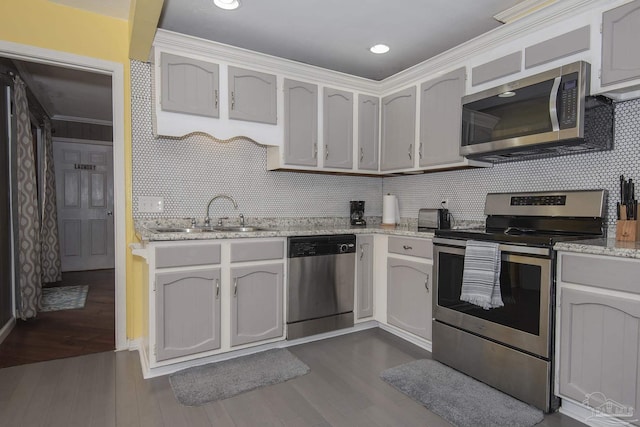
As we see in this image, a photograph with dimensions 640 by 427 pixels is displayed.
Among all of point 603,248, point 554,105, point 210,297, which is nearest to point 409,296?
point 603,248

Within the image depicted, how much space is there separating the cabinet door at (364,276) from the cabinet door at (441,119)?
82cm

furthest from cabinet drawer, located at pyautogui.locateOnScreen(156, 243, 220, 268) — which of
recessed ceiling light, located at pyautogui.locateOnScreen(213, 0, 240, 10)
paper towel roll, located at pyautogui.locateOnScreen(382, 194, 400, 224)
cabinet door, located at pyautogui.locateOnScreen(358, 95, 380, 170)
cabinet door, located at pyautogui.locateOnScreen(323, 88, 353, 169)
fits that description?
paper towel roll, located at pyautogui.locateOnScreen(382, 194, 400, 224)

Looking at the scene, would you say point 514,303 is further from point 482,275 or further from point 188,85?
point 188,85

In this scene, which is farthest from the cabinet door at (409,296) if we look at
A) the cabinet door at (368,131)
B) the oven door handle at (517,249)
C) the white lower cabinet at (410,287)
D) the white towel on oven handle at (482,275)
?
the cabinet door at (368,131)

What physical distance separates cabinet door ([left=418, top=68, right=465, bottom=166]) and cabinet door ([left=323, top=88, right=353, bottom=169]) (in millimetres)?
651

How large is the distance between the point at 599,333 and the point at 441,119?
1.76 meters

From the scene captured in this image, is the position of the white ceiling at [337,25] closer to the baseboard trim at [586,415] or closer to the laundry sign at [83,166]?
the baseboard trim at [586,415]

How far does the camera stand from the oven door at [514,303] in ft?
6.13

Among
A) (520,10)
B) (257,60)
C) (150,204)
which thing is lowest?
(150,204)

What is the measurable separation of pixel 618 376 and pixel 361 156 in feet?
7.78

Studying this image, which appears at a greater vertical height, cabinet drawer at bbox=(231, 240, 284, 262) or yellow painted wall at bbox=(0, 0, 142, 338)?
yellow painted wall at bbox=(0, 0, 142, 338)

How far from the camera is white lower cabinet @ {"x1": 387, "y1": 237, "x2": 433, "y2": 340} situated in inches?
103

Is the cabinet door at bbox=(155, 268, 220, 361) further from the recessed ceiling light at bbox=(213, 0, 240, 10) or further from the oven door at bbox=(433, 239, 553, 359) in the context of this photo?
the recessed ceiling light at bbox=(213, 0, 240, 10)

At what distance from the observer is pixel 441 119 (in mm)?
2809
